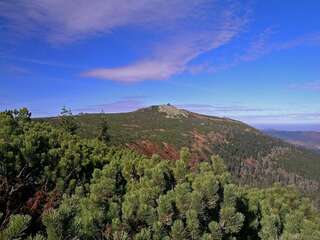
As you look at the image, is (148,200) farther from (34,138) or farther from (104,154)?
(104,154)

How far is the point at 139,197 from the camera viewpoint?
7461mm

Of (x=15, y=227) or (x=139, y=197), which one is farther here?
(x=139, y=197)

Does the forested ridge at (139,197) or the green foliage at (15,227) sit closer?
the green foliage at (15,227)

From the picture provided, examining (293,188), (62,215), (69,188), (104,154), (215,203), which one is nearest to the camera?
(62,215)

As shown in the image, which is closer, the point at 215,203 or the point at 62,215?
the point at 62,215

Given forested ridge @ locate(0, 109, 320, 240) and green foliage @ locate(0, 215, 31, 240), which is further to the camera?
forested ridge @ locate(0, 109, 320, 240)

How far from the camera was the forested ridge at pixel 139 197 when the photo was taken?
691 centimetres

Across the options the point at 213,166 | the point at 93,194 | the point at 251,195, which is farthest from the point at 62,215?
the point at 251,195

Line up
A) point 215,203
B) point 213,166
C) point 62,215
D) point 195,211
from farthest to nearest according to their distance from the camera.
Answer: point 213,166 → point 215,203 → point 195,211 → point 62,215

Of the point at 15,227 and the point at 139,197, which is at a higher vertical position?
the point at 15,227

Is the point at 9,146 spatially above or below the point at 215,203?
above

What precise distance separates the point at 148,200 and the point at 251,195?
134 inches

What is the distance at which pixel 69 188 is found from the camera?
893cm

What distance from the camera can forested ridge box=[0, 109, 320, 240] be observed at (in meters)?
6.91
